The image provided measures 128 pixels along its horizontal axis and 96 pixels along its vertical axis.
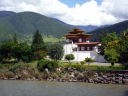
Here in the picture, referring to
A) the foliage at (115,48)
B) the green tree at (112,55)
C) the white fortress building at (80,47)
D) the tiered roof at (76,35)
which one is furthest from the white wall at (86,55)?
the tiered roof at (76,35)

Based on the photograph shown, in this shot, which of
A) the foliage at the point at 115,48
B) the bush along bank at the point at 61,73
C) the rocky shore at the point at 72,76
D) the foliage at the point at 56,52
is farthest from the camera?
the foliage at the point at 56,52

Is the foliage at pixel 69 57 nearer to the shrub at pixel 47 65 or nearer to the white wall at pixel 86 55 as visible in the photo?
the white wall at pixel 86 55

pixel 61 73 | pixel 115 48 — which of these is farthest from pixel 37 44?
pixel 115 48

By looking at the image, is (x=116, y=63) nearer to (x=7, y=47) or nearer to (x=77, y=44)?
(x=77, y=44)

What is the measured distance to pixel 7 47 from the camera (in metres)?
87.8

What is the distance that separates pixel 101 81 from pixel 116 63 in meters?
10.2

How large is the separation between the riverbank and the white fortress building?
12.7 m

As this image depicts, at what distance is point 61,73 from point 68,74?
1.44m

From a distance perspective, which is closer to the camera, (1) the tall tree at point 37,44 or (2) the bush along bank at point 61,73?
(2) the bush along bank at point 61,73

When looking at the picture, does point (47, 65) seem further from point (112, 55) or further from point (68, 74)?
point (112, 55)

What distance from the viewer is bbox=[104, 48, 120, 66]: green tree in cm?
7600

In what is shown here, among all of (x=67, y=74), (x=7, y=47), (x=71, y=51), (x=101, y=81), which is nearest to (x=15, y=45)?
(x=7, y=47)

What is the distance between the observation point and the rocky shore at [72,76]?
230ft

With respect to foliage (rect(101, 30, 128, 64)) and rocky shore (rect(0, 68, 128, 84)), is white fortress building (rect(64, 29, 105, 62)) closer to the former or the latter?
foliage (rect(101, 30, 128, 64))
